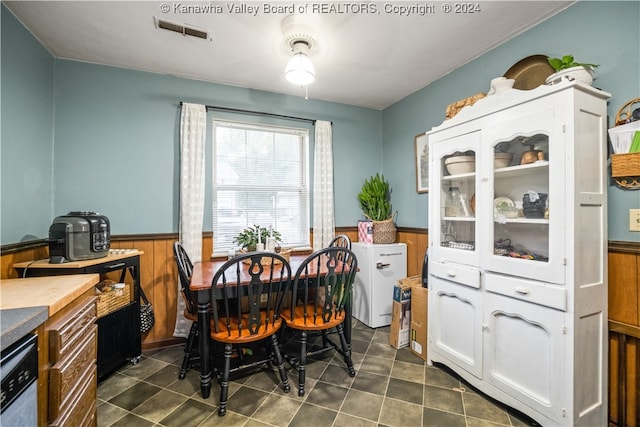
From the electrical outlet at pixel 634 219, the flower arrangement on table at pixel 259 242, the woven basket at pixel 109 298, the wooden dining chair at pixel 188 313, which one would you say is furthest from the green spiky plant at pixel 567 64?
the woven basket at pixel 109 298

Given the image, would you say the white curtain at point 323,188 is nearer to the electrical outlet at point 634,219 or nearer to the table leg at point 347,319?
the table leg at point 347,319

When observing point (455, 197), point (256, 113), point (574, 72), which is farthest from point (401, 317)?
point (256, 113)

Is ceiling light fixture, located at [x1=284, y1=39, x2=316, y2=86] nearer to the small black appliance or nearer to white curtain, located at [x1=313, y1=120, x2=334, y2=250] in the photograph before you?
white curtain, located at [x1=313, y1=120, x2=334, y2=250]

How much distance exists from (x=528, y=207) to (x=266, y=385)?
207 centimetres

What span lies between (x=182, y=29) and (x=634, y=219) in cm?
299

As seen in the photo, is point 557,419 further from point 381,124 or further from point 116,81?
point 116,81

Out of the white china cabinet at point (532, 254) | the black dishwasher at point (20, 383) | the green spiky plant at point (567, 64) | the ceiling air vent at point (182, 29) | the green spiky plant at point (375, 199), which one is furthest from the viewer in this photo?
the green spiky plant at point (375, 199)

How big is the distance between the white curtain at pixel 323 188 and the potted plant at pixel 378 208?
433mm

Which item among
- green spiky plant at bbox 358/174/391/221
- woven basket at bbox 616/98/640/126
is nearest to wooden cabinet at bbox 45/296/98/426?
green spiky plant at bbox 358/174/391/221

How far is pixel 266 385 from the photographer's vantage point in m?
1.95

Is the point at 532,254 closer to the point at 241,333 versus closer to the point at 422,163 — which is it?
the point at 422,163

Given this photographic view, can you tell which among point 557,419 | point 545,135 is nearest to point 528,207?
point 545,135

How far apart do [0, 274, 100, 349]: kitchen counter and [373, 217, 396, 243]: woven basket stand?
2.42 m

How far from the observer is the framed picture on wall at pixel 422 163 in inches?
113
